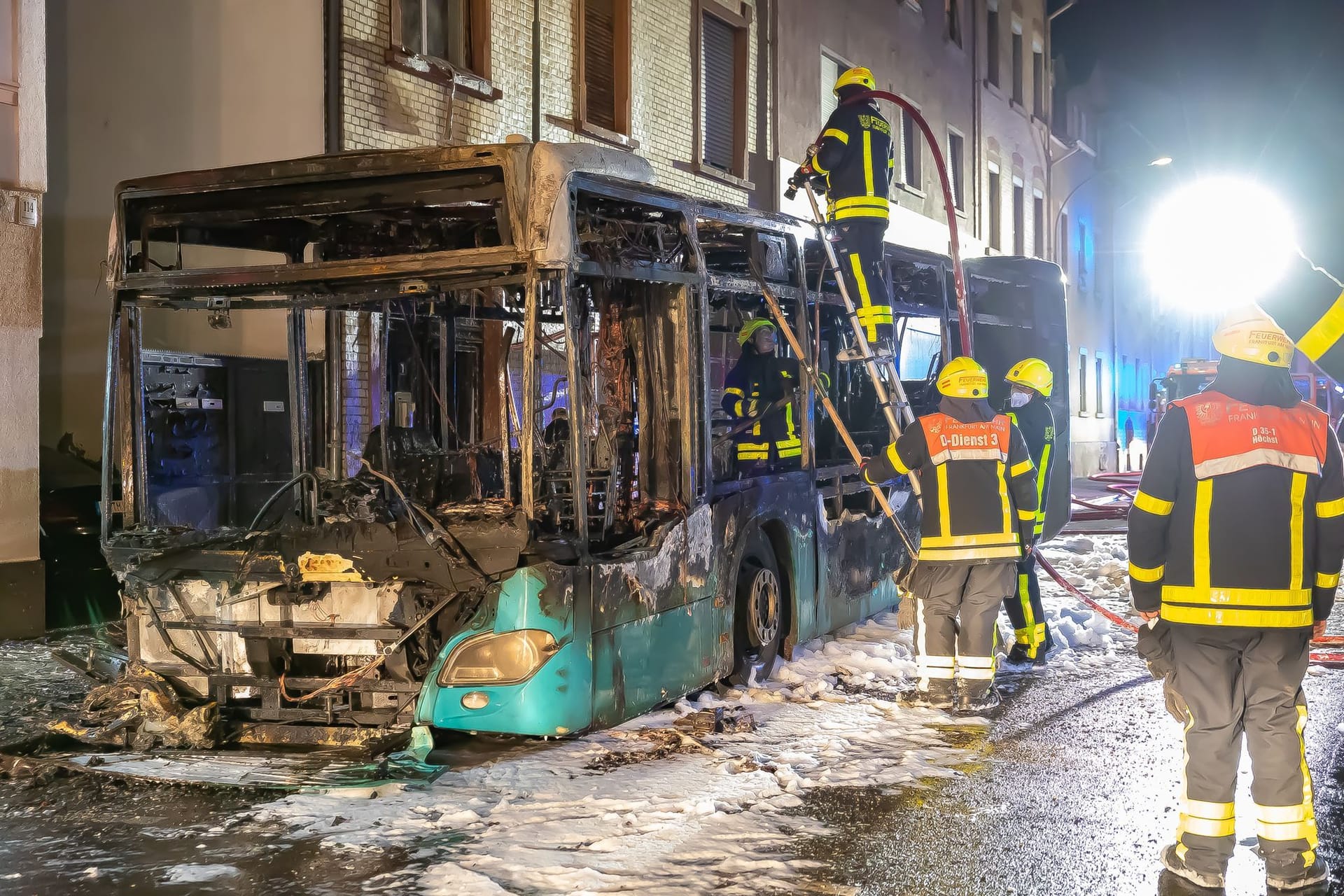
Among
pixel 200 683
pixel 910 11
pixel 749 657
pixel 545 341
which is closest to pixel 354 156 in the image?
pixel 545 341

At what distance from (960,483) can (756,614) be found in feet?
4.72

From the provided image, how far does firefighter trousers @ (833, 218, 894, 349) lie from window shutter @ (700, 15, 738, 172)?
8631 mm

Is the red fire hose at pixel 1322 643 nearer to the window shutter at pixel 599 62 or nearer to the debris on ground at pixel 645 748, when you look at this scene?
the debris on ground at pixel 645 748

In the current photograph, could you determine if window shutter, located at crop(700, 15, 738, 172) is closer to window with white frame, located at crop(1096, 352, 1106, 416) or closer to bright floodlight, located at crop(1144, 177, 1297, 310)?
window with white frame, located at crop(1096, 352, 1106, 416)

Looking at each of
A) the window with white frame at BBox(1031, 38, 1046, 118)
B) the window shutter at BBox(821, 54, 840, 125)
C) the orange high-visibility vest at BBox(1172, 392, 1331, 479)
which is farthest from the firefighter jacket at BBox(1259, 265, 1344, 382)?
the window with white frame at BBox(1031, 38, 1046, 118)

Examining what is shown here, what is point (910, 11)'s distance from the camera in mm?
24297

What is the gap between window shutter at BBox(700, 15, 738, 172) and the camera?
1753 centimetres

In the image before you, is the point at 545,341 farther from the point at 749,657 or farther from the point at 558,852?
the point at 749,657

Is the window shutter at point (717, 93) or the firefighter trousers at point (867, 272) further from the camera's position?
the window shutter at point (717, 93)

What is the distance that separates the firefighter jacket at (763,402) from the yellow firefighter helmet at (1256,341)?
3918mm

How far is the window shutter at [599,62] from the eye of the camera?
49.7 ft

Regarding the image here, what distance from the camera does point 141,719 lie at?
19.8 ft

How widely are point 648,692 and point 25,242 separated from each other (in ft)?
22.0

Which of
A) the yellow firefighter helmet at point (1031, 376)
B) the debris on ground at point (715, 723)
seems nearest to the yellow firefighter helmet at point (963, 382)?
the yellow firefighter helmet at point (1031, 376)
